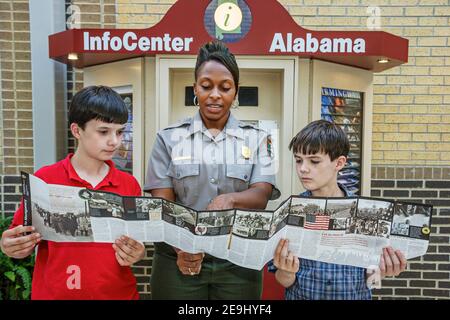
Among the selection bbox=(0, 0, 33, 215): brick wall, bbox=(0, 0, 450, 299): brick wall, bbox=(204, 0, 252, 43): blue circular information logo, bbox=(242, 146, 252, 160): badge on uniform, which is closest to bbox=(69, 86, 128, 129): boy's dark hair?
bbox=(242, 146, 252, 160): badge on uniform

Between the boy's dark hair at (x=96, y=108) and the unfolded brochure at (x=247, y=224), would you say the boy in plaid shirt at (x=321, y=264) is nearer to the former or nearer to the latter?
the unfolded brochure at (x=247, y=224)

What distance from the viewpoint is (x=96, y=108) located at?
1603 millimetres

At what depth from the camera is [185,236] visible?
1562 mm

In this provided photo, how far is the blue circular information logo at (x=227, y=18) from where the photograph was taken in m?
2.41

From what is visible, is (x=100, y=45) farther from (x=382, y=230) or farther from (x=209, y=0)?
(x=382, y=230)

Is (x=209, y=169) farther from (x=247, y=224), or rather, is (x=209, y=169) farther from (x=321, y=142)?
(x=321, y=142)

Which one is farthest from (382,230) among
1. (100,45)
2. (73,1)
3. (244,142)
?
(73,1)

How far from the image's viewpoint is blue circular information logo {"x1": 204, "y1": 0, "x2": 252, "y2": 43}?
95.0 inches

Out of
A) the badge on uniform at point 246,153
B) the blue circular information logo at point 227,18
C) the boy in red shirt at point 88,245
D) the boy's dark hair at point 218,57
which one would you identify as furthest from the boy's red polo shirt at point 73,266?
the blue circular information logo at point 227,18

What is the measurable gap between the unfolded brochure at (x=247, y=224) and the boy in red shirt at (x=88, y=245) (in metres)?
0.07

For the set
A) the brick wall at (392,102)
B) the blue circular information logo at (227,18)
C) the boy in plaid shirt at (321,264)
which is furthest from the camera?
the brick wall at (392,102)

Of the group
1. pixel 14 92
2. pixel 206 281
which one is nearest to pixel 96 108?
pixel 206 281

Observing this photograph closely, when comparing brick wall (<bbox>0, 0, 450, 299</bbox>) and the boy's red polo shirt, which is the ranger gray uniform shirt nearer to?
the boy's red polo shirt

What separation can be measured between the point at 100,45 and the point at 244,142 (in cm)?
126
